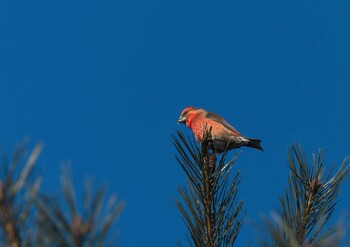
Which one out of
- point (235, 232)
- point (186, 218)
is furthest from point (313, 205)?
point (186, 218)

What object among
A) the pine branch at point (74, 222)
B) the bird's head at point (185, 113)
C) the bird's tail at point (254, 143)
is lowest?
the pine branch at point (74, 222)

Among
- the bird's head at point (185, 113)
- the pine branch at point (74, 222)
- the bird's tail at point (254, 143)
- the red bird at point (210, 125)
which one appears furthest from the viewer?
the bird's head at point (185, 113)

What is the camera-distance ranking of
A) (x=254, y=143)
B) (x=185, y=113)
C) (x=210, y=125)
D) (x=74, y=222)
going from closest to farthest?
(x=74, y=222) < (x=254, y=143) < (x=210, y=125) < (x=185, y=113)

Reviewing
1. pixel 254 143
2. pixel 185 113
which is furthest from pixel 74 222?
pixel 185 113

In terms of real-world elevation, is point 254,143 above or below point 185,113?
below

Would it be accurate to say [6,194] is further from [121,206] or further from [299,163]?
[299,163]

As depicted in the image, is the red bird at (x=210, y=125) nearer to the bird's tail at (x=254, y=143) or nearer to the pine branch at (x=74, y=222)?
the bird's tail at (x=254, y=143)

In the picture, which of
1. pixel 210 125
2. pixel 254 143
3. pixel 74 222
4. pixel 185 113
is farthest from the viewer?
pixel 185 113

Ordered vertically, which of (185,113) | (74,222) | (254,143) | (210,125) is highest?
(185,113)

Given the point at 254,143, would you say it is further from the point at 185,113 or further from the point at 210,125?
the point at 185,113

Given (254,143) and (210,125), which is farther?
(210,125)

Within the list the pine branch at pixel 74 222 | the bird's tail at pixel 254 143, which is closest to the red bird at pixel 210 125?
the bird's tail at pixel 254 143

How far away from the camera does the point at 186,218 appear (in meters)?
2.31

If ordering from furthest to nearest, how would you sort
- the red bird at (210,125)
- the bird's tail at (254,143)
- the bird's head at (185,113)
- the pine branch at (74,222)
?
the bird's head at (185,113) < the bird's tail at (254,143) < the red bird at (210,125) < the pine branch at (74,222)
